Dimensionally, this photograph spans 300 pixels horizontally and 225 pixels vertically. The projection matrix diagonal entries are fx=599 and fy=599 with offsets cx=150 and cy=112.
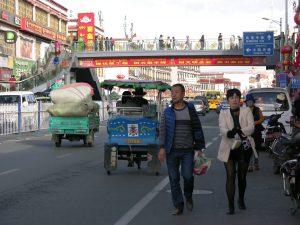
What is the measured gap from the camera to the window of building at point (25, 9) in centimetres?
5894

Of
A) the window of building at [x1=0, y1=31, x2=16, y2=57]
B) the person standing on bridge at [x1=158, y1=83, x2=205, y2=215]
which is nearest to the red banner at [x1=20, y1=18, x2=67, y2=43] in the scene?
the window of building at [x1=0, y1=31, x2=16, y2=57]

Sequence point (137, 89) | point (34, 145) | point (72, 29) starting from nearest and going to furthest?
point (137, 89) → point (34, 145) → point (72, 29)

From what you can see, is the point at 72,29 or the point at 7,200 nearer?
the point at 7,200

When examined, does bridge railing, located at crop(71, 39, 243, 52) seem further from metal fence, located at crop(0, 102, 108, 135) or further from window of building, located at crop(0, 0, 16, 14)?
metal fence, located at crop(0, 102, 108, 135)

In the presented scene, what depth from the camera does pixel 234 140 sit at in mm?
8602

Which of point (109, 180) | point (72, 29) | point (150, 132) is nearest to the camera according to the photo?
point (109, 180)

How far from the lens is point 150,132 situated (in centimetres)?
1342

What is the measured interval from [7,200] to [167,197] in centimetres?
268

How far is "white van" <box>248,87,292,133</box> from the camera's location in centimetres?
1894

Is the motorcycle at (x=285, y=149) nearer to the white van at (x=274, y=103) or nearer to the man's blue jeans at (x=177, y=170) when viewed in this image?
the man's blue jeans at (x=177, y=170)

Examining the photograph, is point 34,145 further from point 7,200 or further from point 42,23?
point 42,23

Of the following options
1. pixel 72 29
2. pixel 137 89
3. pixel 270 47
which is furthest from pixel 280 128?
pixel 72 29

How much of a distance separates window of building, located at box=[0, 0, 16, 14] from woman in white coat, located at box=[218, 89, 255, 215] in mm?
46953

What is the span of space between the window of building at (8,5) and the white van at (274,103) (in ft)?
123
